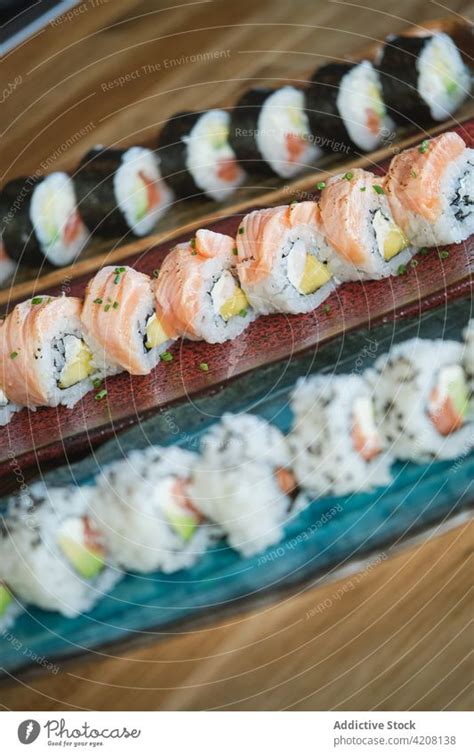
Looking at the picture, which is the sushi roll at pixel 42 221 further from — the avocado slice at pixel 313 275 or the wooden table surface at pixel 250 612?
the avocado slice at pixel 313 275

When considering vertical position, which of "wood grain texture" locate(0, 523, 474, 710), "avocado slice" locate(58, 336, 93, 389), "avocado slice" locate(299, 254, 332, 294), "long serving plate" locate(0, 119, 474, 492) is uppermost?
"avocado slice" locate(58, 336, 93, 389)

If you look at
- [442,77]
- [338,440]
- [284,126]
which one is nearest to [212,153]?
[284,126]

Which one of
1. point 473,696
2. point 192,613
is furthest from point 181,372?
point 473,696

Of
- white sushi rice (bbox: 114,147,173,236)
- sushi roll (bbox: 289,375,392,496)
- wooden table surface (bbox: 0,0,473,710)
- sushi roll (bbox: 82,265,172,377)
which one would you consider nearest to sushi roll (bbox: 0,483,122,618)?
wooden table surface (bbox: 0,0,473,710)

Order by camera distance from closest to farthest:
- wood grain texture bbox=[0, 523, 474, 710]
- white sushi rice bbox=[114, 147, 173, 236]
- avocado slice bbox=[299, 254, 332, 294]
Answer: wood grain texture bbox=[0, 523, 474, 710] → avocado slice bbox=[299, 254, 332, 294] → white sushi rice bbox=[114, 147, 173, 236]

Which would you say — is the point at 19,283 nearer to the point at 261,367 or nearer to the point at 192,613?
the point at 261,367

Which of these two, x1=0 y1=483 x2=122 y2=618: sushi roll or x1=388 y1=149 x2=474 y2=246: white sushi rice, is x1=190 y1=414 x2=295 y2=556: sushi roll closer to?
x1=0 y1=483 x2=122 y2=618: sushi roll
